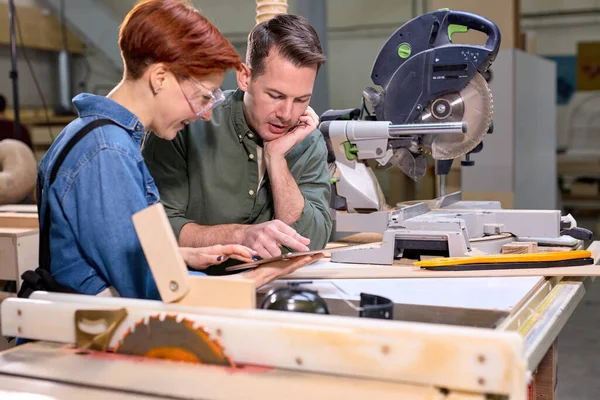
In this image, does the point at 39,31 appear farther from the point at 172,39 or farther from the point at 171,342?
the point at 171,342

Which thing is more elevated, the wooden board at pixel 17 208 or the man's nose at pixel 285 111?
the man's nose at pixel 285 111

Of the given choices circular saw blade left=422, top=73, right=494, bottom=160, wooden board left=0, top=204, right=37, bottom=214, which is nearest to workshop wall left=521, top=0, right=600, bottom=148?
wooden board left=0, top=204, right=37, bottom=214

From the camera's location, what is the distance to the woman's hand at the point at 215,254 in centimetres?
143

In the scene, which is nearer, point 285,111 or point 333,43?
point 285,111

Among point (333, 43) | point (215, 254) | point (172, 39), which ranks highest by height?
point (333, 43)

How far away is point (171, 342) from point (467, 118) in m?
1.26

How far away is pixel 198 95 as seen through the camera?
4.43 feet

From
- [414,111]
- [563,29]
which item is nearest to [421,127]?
[414,111]

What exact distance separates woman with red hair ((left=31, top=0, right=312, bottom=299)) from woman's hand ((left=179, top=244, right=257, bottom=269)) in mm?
181

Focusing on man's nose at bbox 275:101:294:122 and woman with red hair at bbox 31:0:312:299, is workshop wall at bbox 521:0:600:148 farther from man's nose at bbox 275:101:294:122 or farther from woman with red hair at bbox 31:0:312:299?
woman with red hair at bbox 31:0:312:299

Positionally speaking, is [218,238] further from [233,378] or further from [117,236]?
[233,378]

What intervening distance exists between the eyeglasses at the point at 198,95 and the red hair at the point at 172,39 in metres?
0.02

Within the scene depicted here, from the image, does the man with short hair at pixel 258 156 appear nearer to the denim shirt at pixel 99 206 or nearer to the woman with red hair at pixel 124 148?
the woman with red hair at pixel 124 148

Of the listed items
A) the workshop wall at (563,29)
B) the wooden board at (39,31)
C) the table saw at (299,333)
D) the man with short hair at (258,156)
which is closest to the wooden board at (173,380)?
the table saw at (299,333)
